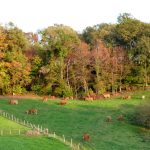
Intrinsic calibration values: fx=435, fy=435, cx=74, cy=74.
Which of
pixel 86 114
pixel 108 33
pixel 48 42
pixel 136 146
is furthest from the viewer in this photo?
pixel 108 33

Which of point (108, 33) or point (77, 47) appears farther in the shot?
point (108, 33)

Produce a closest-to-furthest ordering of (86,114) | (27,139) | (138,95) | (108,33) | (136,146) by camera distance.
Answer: (27,139) < (136,146) < (86,114) < (138,95) < (108,33)

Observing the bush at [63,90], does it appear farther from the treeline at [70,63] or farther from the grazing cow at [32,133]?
the grazing cow at [32,133]

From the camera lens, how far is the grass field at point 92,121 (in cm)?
5303

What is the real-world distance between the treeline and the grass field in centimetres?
921

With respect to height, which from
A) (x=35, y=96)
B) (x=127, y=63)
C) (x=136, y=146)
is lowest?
(x=136, y=146)

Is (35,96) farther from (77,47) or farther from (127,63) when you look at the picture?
(127,63)

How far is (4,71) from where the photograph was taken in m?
84.6

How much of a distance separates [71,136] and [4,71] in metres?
33.9

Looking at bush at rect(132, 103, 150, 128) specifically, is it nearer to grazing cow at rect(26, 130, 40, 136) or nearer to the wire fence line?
the wire fence line

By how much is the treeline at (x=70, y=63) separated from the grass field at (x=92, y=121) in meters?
9.21

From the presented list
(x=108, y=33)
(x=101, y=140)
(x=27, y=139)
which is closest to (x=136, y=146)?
(x=101, y=140)

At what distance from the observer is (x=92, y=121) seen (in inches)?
2488

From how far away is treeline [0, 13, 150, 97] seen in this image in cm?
8662
